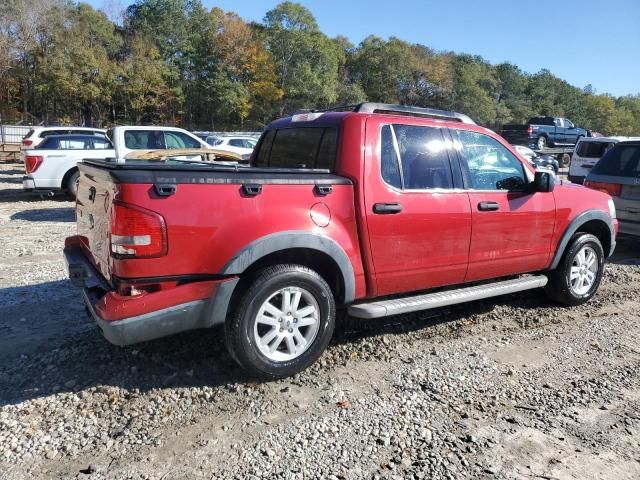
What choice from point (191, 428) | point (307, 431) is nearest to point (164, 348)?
point (191, 428)

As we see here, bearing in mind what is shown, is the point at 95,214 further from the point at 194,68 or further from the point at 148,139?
the point at 194,68

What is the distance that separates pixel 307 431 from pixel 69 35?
48.4 metres

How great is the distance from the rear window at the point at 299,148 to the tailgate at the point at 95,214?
155 cm

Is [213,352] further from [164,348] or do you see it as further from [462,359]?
[462,359]

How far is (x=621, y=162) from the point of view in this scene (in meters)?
7.82

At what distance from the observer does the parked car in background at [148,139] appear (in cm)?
1173

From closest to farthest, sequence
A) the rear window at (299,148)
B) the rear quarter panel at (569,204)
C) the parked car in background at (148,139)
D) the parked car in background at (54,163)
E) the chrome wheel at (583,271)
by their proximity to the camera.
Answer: the rear window at (299,148) < the rear quarter panel at (569,204) < the chrome wheel at (583,271) < the parked car in background at (148,139) < the parked car in background at (54,163)

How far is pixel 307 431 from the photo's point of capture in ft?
10.1

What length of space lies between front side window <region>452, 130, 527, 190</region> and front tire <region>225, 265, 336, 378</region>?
1782 mm

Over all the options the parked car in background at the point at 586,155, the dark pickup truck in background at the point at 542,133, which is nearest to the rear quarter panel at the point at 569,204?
the parked car in background at the point at 586,155

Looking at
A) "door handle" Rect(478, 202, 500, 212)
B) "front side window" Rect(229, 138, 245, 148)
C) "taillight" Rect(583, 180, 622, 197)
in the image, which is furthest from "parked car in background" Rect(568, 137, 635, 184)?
"door handle" Rect(478, 202, 500, 212)

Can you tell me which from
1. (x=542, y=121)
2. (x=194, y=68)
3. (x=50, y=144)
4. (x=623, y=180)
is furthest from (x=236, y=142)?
(x=194, y=68)

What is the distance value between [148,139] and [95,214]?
352 inches

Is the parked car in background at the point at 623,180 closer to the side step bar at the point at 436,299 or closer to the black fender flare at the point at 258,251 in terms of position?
the side step bar at the point at 436,299
